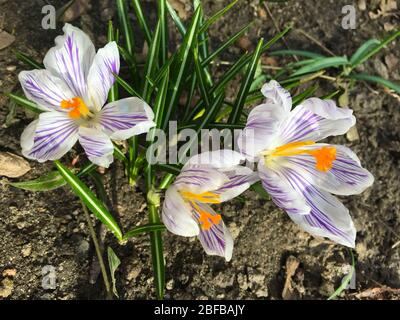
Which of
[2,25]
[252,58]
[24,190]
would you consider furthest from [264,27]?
[24,190]

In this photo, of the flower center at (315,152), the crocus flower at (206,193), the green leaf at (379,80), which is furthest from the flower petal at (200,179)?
the green leaf at (379,80)

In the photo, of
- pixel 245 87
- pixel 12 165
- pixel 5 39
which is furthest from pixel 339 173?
pixel 5 39

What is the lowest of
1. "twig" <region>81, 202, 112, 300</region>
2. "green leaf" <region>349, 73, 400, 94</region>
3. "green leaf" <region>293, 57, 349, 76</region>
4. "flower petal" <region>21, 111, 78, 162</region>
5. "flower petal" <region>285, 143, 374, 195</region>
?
"twig" <region>81, 202, 112, 300</region>

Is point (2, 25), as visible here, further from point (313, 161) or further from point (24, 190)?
point (313, 161)

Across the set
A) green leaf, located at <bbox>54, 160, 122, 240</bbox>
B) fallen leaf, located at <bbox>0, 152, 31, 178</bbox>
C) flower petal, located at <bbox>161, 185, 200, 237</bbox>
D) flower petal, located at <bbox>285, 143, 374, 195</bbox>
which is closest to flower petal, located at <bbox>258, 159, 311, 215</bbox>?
flower petal, located at <bbox>285, 143, 374, 195</bbox>

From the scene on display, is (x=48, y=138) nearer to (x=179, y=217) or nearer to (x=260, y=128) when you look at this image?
(x=179, y=217)

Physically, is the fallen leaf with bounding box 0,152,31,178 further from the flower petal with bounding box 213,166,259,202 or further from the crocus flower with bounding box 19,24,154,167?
the flower petal with bounding box 213,166,259,202
